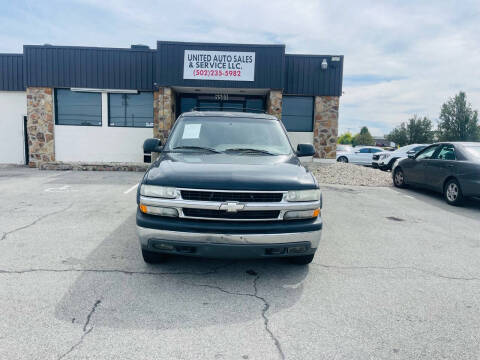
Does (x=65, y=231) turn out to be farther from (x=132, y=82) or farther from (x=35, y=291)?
(x=132, y=82)

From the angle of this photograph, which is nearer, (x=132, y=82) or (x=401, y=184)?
(x=401, y=184)

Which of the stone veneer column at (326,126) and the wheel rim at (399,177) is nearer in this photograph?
the wheel rim at (399,177)

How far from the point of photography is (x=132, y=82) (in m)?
14.1

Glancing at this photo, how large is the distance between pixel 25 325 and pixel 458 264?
463 centimetres

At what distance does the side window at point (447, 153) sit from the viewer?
816 centimetres

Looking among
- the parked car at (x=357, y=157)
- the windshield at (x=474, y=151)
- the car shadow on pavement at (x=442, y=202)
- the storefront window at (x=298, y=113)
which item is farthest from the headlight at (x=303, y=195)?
the parked car at (x=357, y=157)

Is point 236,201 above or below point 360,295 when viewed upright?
above

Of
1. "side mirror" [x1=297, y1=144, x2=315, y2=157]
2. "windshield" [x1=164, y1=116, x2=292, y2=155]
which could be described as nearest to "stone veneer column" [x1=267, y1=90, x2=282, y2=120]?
"windshield" [x1=164, y1=116, x2=292, y2=155]

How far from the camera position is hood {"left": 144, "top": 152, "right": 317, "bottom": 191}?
3131 millimetres

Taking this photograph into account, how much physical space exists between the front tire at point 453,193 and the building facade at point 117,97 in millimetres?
6908

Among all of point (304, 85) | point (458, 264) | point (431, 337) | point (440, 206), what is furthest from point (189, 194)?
point (304, 85)

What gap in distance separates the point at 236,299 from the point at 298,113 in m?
12.7

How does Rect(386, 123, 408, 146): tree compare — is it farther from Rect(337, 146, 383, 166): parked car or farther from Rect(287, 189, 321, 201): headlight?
Rect(287, 189, 321, 201): headlight

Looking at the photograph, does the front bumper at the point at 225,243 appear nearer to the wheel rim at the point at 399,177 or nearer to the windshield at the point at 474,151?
the windshield at the point at 474,151
